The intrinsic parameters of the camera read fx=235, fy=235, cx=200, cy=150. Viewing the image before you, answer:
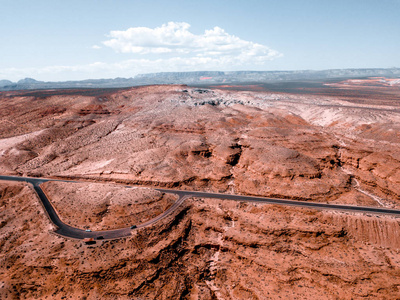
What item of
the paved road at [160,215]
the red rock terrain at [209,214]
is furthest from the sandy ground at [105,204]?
the paved road at [160,215]

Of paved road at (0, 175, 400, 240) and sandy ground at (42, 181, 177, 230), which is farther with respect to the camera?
sandy ground at (42, 181, 177, 230)

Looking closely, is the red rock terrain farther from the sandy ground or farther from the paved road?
the paved road

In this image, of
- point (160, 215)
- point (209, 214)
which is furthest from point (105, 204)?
point (209, 214)

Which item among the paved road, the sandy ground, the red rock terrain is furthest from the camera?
the sandy ground

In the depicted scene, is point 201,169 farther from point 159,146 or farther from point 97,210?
point 97,210

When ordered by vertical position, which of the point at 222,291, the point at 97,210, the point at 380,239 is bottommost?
the point at 222,291

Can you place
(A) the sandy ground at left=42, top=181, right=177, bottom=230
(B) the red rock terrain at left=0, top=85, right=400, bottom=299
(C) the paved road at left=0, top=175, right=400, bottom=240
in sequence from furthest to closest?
(A) the sandy ground at left=42, top=181, right=177, bottom=230 → (C) the paved road at left=0, top=175, right=400, bottom=240 → (B) the red rock terrain at left=0, top=85, right=400, bottom=299

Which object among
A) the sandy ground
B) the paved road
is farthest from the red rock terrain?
the paved road

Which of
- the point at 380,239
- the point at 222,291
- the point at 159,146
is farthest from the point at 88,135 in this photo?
the point at 380,239
